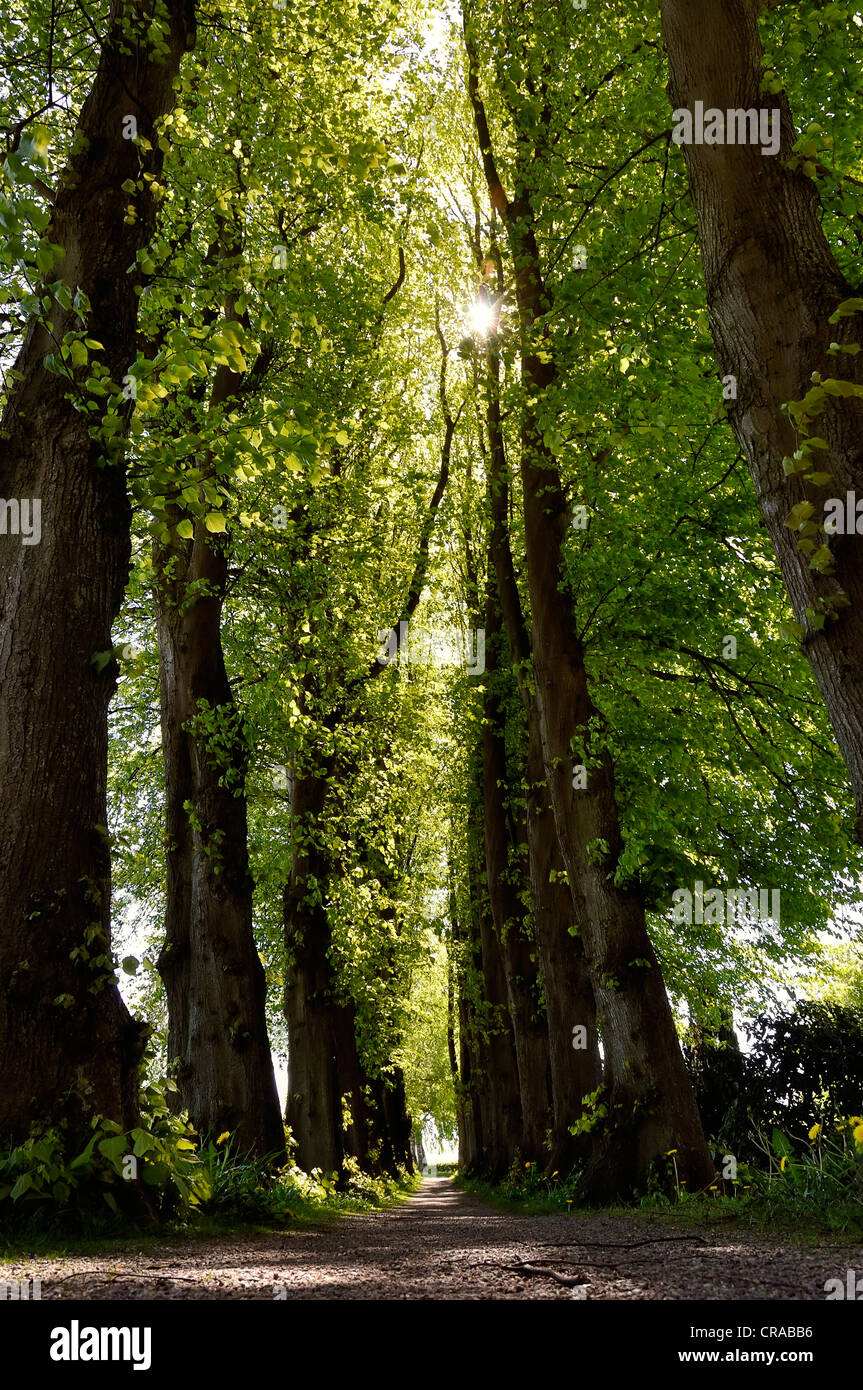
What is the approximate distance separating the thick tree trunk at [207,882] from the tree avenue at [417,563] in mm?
54

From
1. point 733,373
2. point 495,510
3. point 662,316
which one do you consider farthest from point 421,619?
point 733,373

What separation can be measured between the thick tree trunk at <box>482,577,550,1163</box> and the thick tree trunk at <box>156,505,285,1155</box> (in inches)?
267

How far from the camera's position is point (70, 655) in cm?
553

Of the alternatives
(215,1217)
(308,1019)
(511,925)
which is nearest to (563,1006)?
(308,1019)

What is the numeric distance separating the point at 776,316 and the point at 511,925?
13.4 meters

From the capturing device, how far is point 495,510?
15.4 metres

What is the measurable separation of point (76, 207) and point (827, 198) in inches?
233

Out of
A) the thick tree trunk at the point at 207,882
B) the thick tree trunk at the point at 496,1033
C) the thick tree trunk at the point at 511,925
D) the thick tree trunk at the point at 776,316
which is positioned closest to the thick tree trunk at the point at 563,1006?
the thick tree trunk at the point at 511,925

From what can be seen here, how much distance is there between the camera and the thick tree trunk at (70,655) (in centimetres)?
497

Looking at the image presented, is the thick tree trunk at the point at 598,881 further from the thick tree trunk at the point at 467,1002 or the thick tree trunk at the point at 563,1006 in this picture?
the thick tree trunk at the point at 467,1002

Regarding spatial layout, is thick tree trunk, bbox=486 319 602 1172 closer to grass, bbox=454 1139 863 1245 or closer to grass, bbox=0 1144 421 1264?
grass, bbox=454 1139 863 1245

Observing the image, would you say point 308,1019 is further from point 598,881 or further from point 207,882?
point 598,881

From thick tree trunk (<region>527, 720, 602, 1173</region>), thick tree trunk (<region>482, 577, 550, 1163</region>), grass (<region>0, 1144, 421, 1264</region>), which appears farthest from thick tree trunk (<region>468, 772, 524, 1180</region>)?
grass (<region>0, 1144, 421, 1264</region>)

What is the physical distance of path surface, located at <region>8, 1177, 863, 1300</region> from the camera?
3205 mm
